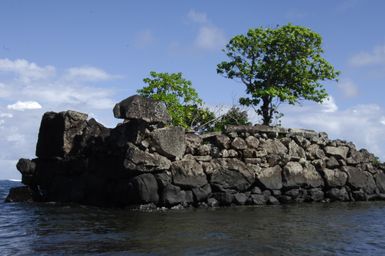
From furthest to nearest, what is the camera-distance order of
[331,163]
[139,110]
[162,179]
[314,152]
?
[314,152]
[331,163]
[139,110]
[162,179]

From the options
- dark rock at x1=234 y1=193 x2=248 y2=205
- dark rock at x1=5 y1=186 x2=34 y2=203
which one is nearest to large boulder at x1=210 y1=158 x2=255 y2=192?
dark rock at x1=234 y1=193 x2=248 y2=205

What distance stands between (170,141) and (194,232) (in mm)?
8346

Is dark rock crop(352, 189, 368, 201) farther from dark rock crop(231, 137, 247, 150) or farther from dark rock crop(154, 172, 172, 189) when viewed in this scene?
dark rock crop(154, 172, 172, 189)

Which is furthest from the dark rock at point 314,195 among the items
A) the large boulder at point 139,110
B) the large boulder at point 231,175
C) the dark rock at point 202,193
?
the large boulder at point 139,110

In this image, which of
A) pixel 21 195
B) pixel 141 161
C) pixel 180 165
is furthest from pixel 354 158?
pixel 21 195

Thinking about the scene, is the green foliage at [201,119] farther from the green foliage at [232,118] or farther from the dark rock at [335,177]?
the dark rock at [335,177]

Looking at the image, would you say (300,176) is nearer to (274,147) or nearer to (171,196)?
(274,147)

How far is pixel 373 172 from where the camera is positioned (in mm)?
27578

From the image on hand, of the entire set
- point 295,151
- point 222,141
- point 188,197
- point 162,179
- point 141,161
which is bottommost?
point 188,197

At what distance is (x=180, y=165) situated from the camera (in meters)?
21.7

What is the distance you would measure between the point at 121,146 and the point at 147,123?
1.74m

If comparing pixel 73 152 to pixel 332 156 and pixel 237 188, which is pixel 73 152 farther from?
pixel 332 156

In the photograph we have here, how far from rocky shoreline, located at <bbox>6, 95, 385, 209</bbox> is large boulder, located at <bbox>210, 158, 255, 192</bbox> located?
5cm

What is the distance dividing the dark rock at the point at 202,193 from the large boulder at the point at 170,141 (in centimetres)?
176
